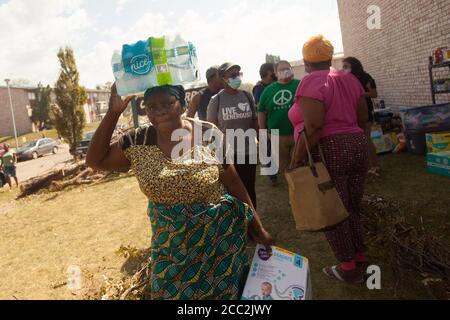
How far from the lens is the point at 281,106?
472 cm

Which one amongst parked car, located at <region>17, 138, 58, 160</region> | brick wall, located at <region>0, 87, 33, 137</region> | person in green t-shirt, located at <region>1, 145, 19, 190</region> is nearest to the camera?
person in green t-shirt, located at <region>1, 145, 19, 190</region>

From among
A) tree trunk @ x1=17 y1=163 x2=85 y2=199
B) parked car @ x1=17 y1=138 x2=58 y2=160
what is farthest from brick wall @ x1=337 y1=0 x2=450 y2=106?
parked car @ x1=17 y1=138 x2=58 y2=160

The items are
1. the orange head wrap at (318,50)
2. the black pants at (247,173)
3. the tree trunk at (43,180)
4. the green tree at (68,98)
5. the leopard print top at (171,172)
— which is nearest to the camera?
the leopard print top at (171,172)

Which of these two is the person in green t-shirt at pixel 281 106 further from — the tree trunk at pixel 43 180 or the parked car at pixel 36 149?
the parked car at pixel 36 149

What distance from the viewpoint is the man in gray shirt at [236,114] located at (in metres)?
4.13

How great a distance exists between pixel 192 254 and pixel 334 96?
1.60 m

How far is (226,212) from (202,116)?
3052 mm

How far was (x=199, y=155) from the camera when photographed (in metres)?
2.21

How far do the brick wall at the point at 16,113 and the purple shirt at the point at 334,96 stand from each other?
52.4 m

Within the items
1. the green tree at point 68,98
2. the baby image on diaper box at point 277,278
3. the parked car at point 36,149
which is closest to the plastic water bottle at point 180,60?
the baby image on diaper box at point 277,278

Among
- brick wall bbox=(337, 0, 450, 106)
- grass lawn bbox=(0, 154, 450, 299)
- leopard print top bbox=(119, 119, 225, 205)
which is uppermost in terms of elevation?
brick wall bbox=(337, 0, 450, 106)

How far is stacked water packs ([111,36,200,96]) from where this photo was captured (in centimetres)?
205

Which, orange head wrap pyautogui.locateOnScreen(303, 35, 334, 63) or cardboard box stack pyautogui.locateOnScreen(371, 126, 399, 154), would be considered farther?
cardboard box stack pyautogui.locateOnScreen(371, 126, 399, 154)

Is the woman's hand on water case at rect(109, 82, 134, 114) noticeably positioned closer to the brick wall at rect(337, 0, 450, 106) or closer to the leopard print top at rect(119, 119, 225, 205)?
the leopard print top at rect(119, 119, 225, 205)
